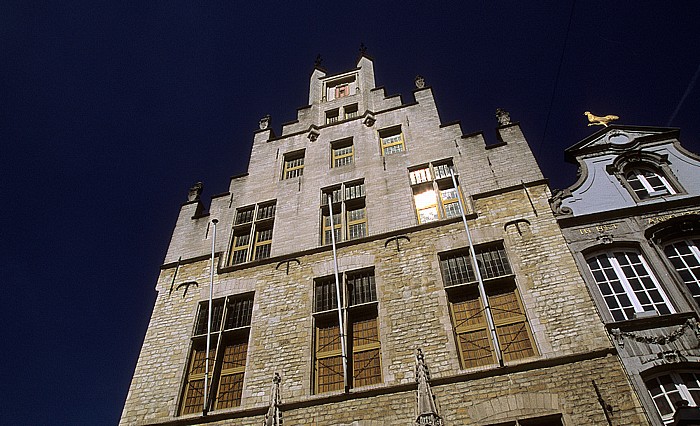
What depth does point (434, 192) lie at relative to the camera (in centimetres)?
1378

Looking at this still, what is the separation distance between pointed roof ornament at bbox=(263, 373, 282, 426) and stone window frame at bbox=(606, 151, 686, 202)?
390 inches

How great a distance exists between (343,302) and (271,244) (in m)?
3.50

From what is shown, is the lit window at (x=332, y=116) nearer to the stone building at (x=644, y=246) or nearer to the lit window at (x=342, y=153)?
the lit window at (x=342, y=153)

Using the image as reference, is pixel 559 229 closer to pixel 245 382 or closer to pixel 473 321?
pixel 473 321

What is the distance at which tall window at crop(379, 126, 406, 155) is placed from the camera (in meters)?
15.8

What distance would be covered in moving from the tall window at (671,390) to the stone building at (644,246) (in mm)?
15

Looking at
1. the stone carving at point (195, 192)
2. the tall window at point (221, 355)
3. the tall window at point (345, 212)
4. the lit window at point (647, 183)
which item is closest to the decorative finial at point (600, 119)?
the lit window at point (647, 183)

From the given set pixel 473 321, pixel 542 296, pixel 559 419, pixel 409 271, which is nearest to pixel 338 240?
pixel 409 271

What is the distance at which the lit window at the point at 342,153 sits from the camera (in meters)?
16.2

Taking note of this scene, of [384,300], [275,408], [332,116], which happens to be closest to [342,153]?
[332,116]

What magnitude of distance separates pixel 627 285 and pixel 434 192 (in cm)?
563

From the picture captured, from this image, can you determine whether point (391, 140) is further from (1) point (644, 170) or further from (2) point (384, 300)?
(1) point (644, 170)

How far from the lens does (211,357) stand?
39.2 feet

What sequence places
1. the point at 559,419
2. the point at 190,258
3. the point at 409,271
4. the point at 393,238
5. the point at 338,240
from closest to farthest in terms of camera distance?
the point at 559,419, the point at 409,271, the point at 393,238, the point at 338,240, the point at 190,258
